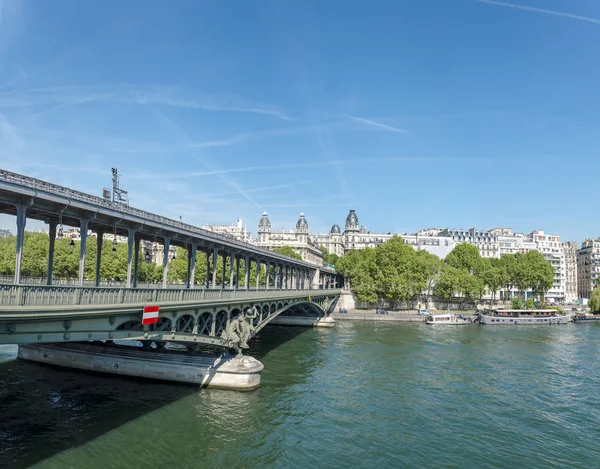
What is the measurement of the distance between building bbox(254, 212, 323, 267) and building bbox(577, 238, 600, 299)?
90.6m

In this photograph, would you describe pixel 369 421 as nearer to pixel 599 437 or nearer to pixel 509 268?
pixel 599 437

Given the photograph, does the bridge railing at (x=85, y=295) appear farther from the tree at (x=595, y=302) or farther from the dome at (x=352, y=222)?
the dome at (x=352, y=222)

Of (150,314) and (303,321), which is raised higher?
(150,314)

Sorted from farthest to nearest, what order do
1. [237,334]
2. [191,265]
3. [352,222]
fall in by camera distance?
1. [352,222]
2. [191,265]
3. [237,334]

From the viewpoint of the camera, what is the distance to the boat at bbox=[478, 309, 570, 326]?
8512 centimetres

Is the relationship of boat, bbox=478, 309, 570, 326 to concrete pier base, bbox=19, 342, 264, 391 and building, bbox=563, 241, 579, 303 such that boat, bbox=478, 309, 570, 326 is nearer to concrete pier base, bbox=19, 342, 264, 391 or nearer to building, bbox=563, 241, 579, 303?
concrete pier base, bbox=19, 342, 264, 391

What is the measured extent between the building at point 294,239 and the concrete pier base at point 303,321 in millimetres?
69362

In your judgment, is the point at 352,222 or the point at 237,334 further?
the point at 352,222

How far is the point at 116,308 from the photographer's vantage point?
19.8 meters

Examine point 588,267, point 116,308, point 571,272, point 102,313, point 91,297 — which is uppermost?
point 588,267

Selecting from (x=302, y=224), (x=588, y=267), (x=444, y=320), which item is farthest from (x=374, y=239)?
(x=444, y=320)

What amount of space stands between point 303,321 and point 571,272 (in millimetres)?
126837

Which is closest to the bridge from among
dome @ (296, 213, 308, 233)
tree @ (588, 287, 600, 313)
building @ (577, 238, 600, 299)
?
tree @ (588, 287, 600, 313)

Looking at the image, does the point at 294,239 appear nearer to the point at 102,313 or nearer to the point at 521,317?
the point at 521,317
